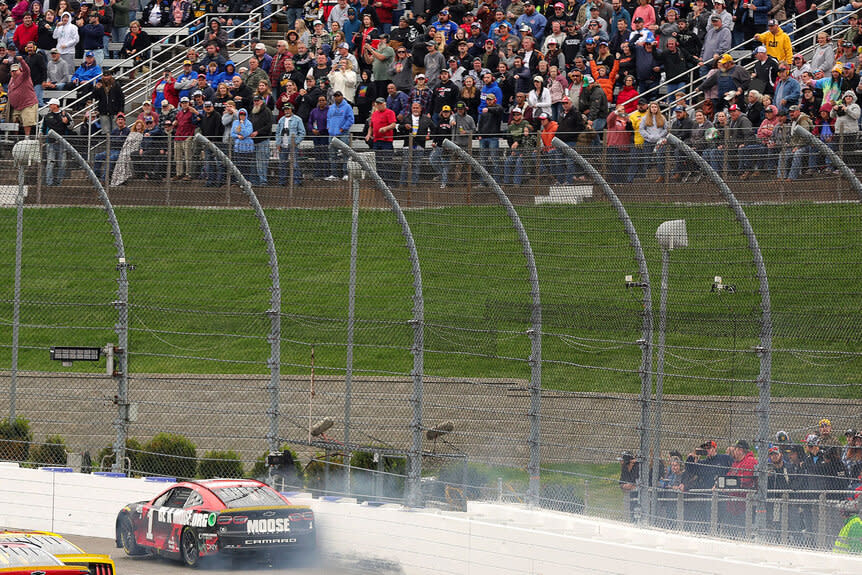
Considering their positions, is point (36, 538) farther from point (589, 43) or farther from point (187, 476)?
point (589, 43)

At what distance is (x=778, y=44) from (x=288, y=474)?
12741 mm

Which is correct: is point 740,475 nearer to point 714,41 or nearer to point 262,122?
point 714,41

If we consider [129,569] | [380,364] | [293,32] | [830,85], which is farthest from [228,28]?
[129,569]

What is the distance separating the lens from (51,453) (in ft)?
61.3

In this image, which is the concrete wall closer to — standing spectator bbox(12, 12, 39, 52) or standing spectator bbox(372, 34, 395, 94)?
standing spectator bbox(372, 34, 395, 94)

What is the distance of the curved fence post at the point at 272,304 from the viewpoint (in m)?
15.9

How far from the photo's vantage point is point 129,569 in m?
14.4

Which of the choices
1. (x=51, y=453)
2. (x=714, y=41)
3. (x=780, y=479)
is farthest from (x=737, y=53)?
(x=780, y=479)

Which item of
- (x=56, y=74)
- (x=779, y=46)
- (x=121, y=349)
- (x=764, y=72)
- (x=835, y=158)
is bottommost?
(x=121, y=349)

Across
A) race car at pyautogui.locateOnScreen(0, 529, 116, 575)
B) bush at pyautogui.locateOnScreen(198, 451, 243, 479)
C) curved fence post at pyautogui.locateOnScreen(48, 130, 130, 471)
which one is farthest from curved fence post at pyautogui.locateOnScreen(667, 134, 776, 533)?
curved fence post at pyautogui.locateOnScreen(48, 130, 130, 471)

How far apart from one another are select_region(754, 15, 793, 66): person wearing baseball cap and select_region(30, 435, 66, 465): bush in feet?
44.8

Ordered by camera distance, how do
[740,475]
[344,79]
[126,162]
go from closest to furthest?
[740,475]
[126,162]
[344,79]

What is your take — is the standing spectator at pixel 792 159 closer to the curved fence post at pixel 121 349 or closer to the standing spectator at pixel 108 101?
the curved fence post at pixel 121 349

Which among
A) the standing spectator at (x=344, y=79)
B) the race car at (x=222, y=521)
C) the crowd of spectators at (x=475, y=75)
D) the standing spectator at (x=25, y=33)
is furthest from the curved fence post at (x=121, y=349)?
the standing spectator at (x=25, y=33)
